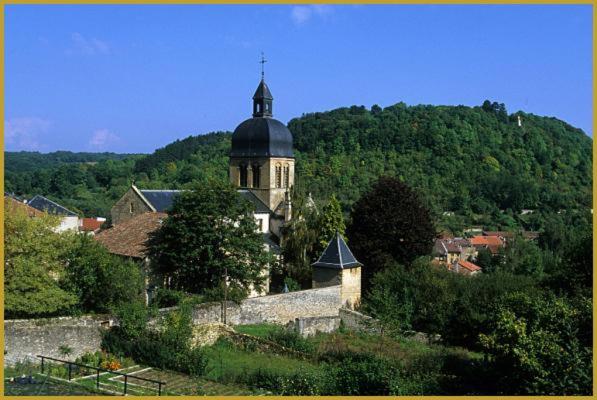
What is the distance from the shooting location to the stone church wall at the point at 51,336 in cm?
2014

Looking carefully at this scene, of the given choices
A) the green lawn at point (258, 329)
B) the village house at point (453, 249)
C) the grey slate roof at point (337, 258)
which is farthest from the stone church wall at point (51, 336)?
the village house at point (453, 249)

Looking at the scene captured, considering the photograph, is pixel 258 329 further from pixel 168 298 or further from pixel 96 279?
pixel 96 279

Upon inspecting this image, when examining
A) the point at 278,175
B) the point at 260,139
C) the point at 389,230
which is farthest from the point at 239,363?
the point at 260,139

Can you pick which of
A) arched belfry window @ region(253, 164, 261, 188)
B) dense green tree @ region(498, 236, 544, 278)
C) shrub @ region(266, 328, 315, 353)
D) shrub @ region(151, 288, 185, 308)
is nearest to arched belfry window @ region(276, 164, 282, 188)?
arched belfry window @ region(253, 164, 261, 188)

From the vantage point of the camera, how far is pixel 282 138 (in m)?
44.5

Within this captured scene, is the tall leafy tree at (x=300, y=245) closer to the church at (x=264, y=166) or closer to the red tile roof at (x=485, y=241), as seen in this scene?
the church at (x=264, y=166)

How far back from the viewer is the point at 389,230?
36938mm

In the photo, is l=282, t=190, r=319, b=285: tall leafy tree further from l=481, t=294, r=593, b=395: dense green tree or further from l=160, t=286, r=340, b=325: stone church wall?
l=481, t=294, r=593, b=395: dense green tree

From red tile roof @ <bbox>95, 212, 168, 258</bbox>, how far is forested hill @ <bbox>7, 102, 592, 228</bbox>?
45.1 m

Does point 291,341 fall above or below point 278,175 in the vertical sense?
below

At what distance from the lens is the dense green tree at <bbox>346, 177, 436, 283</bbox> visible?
3659 centimetres

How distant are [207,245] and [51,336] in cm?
985

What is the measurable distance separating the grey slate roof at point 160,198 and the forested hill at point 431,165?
129 feet

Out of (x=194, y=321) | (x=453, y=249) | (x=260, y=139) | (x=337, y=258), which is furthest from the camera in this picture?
(x=453, y=249)
